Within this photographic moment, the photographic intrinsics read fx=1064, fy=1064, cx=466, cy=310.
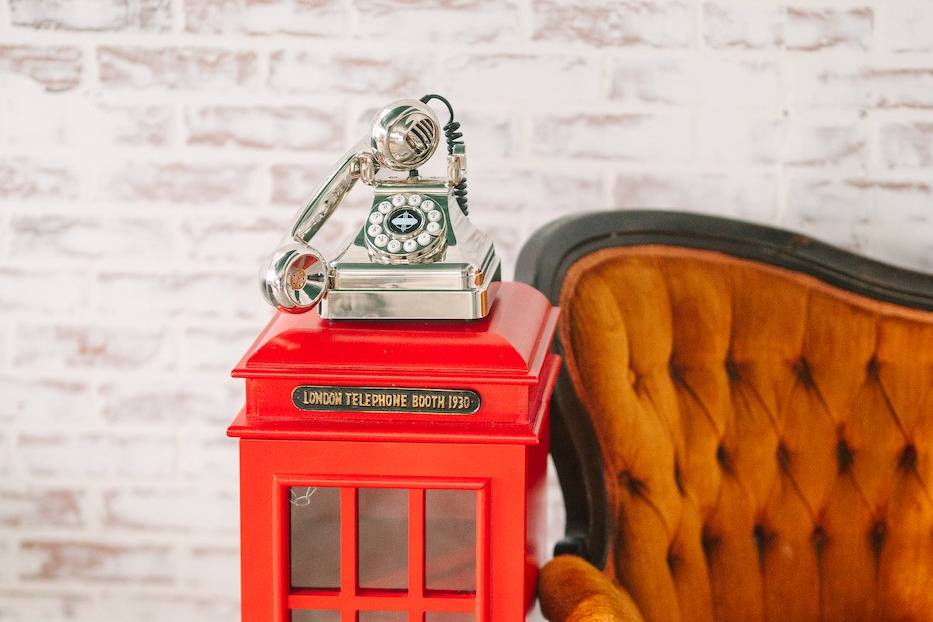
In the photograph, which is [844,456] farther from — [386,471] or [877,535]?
[386,471]

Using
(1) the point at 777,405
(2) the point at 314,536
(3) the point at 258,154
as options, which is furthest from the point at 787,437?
(3) the point at 258,154

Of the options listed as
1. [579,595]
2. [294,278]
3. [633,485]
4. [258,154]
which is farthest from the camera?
[258,154]

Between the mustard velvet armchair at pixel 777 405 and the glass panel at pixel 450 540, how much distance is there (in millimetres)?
462

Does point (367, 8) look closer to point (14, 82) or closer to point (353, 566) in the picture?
point (14, 82)

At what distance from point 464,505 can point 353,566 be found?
127 mm

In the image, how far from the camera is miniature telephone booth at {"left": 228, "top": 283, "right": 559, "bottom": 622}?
3.39ft

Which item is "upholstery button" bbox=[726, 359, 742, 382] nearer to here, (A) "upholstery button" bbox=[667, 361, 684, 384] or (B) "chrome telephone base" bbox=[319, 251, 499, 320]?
(A) "upholstery button" bbox=[667, 361, 684, 384]

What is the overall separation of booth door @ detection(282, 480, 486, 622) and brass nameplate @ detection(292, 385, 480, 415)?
76mm

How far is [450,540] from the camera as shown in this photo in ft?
3.49

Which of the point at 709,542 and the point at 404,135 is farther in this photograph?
the point at 709,542

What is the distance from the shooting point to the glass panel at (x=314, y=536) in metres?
1.06

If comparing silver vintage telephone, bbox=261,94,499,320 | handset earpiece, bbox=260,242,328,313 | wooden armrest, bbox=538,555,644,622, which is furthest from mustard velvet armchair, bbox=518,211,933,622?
handset earpiece, bbox=260,242,328,313

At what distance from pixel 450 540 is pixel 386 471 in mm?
96

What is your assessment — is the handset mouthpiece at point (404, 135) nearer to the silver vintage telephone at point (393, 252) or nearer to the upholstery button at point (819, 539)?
the silver vintage telephone at point (393, 252)
